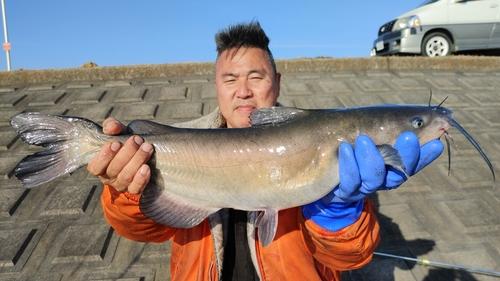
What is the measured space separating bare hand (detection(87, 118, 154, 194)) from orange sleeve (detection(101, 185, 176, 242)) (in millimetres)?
144

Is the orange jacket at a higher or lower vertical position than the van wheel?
lower

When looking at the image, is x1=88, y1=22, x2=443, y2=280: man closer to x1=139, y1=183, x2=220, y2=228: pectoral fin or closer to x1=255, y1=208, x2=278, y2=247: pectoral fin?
x1=139, y1=183, x2=220, y2=228: pectoral fin

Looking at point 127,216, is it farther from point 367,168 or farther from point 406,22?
point 406,22

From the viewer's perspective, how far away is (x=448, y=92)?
7.55 metres

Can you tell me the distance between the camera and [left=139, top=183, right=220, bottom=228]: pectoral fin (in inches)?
86.7

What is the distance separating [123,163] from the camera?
2.06 meters

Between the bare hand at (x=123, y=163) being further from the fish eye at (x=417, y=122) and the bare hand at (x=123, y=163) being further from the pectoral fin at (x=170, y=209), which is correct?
the fish eye at (x=417, y=122)

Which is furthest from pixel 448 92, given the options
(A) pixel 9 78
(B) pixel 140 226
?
(A) pixel 9 78

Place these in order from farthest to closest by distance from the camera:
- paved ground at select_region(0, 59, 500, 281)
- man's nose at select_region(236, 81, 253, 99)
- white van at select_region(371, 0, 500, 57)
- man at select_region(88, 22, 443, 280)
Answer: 1. white van at select_region(371, 0, 500, 57)
2. paved ground at select_region(0, 59, 500, 281)
3. man's nose at select_region(236, 81, 253, 99)
4. man at select_region(88, 22, 443, 280)

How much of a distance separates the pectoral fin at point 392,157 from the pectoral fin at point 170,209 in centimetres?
106

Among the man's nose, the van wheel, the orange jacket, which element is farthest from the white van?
the orange jacket

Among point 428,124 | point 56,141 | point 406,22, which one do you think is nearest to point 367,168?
point 428,124

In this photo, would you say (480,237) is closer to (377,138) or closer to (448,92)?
(377,138)

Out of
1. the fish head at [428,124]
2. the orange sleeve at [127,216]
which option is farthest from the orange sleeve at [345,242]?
the orange sleeve at [127,216]
